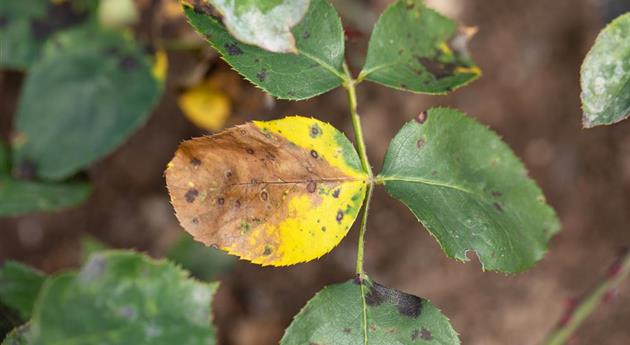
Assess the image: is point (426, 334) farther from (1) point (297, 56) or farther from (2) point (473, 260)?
(2) point (473, 260)

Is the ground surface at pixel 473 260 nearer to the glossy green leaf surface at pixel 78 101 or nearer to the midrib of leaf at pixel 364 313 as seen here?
the glossy green leaf surface at pixel 78 101

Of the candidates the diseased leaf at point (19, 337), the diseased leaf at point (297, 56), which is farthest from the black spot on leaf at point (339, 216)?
the diseased leaf at point (19, 337)

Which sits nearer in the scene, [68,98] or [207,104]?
[68,98]

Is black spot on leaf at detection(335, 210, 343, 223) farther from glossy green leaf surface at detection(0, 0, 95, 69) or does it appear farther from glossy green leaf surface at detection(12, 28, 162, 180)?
glossy green leaf surface at detection(0, 0, 95, 69)

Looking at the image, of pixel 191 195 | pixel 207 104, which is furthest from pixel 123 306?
pixel 207 104

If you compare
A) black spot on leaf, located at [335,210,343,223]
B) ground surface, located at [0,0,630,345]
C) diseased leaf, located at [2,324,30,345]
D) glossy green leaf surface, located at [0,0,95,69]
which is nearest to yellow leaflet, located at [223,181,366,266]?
black spot on leaf, located at [335,210,343,223]

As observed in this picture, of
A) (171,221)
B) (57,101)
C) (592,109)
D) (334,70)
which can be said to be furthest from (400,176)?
(171,221)
